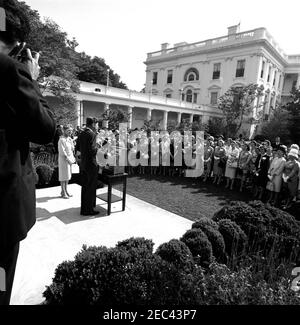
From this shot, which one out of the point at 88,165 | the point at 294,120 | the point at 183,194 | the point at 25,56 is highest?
the point at 294,120

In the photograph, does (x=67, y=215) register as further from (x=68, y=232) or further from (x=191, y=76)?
(x=191, y=76)

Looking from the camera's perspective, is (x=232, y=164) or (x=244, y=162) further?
(x=232, y=164)

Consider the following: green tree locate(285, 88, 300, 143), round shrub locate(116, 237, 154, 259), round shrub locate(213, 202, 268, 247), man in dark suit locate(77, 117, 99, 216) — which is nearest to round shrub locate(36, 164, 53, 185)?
man in dark suit locate(77, 117, 99, 216)

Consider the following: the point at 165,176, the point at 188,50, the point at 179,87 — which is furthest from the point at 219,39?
the point at 165,176

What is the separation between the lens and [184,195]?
8.77 meters

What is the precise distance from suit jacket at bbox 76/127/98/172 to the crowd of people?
0.47 m

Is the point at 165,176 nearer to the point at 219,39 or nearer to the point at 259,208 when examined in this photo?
the point at 259,208

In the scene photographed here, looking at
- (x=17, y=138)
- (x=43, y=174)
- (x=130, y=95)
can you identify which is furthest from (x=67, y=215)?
(x=130, y=95)

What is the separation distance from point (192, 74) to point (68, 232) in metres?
47.5

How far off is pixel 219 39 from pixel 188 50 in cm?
637

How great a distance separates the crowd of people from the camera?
7.92 metres

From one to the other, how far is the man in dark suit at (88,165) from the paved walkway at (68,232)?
39 cm

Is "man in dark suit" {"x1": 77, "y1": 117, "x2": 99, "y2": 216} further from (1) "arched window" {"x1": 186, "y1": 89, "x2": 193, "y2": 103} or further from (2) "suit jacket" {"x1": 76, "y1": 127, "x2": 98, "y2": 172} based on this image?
(1) "arched window" {"x1": 186, "y1": 89, "x2": 193, "y2": 103}
